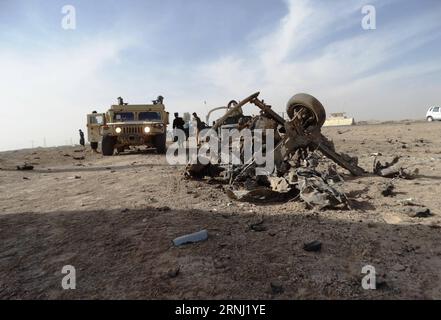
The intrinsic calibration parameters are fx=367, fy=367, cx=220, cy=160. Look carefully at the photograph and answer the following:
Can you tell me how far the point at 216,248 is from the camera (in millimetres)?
3496

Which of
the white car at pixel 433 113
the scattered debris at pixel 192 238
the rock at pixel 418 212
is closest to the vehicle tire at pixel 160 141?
the scattered debris at pixel 192 238

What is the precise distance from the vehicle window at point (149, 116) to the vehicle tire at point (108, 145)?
4.54 ft

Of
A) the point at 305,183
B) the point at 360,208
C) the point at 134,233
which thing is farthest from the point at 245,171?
the point at 134,233

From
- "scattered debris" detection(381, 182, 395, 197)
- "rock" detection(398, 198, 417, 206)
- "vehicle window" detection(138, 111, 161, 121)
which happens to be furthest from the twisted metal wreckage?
"vehicle window" detection(138, 111, 161, 121)

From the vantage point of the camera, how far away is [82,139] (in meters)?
23.8

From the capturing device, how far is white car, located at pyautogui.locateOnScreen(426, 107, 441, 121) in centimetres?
2802

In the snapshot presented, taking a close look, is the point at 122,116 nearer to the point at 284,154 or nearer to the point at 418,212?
the point at 284,154

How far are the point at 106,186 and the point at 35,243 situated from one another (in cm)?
324

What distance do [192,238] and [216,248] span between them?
12.0 inches

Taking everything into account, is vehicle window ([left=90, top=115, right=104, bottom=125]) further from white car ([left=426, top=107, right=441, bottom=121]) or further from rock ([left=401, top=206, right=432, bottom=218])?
white car ([left=426, top=107, right=441, bottom=121])

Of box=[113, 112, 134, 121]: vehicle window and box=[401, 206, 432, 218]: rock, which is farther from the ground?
box=[113, 112, 134, 121]: vehicle window

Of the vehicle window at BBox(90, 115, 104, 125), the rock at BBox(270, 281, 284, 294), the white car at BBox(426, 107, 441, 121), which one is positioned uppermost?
the white car at BBox(426, 107, 441, 121)

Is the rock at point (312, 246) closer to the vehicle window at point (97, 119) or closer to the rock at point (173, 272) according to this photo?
the rock at point (173, 272)
